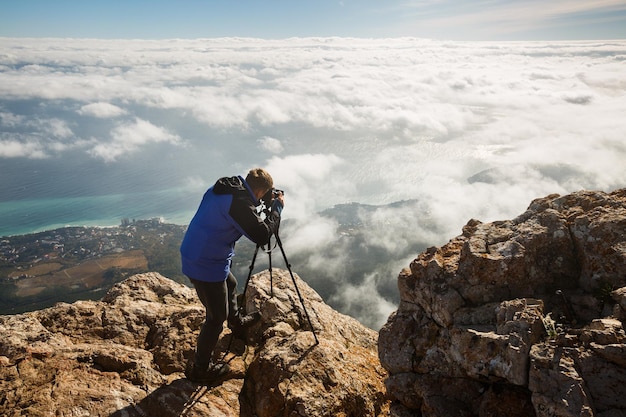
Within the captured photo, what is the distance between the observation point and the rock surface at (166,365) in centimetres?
754

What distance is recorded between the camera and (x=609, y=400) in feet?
16.5

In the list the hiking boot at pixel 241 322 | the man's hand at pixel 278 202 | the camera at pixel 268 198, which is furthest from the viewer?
the hiking boot at pixel 241 322

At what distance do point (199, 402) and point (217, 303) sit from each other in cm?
244

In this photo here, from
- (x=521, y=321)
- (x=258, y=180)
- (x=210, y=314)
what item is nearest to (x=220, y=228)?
(x=258, y=180)

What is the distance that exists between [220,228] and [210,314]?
246 centimetres

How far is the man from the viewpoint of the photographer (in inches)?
277

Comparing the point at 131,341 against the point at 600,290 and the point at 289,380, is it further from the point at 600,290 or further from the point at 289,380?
the point at 600,290

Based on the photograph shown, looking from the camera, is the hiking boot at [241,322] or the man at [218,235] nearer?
the man at [218,235]

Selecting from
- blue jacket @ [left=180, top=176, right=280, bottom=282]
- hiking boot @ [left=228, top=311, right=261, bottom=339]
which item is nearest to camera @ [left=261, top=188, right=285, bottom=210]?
blue jacket @ [left=180, top=176, right=280, bottom=282]

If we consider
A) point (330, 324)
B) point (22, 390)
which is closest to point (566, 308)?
point (330, 324)

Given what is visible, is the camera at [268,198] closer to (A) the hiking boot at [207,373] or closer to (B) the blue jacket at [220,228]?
(B) the blue jacket at [220,228]

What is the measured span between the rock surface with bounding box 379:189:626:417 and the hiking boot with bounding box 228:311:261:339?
459 centimetres

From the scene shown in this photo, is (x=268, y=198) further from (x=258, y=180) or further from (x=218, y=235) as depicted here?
(x=218, y=235)

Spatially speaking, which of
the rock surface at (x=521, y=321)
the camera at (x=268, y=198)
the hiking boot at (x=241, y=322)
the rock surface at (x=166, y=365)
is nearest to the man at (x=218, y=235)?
the camera at (x=268, y=198)
